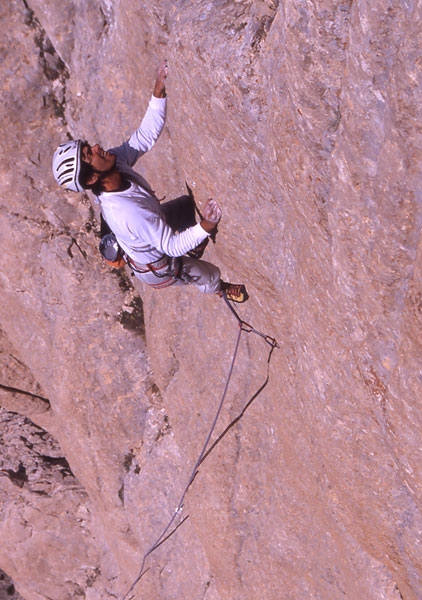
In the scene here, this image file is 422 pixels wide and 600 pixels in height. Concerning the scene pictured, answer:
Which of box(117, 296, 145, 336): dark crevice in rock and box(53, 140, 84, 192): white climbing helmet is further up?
box(53, 140, 84, 192): white climbing helmet

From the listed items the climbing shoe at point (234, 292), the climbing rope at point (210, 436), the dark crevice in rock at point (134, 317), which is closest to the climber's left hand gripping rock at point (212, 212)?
the climbing shoe at point (234, 292)

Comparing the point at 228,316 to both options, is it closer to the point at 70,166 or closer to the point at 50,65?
the point at 70,166

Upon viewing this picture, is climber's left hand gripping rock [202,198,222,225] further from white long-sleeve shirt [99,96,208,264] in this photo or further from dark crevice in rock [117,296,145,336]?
dark crevice in rock [117,296,145,336]

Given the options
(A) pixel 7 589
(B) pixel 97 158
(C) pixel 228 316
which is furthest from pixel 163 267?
(A) pixel 7 589

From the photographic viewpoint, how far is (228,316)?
6.34 metres

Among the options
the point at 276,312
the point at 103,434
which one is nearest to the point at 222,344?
the point at 276,312

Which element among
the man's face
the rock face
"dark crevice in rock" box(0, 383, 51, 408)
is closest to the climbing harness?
the rock face

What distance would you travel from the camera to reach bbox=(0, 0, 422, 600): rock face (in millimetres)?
3684

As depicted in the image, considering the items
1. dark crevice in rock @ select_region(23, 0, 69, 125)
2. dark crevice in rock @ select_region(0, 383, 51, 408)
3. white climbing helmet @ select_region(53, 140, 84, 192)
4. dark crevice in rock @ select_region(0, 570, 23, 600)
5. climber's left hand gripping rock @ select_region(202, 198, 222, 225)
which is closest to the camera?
white climbing helmet @ select_region(53, 140, 84, 192)

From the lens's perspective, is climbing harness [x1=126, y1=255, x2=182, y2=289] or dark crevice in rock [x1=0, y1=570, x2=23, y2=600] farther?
dark crevice in rock [x1=0, y1=570, x2=23, y2=600]

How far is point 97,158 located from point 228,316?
2104mm

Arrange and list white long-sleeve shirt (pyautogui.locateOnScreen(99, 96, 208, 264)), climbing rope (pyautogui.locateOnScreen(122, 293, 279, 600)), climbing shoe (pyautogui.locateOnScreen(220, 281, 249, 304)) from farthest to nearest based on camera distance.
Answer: climbing rope (pyautogui.locateOnScreen(122, 293, 279, 600))
climbing shoe (pyautogui.locateOnScreen(220, 281, 249, 304))
white long-sleeve shirt (pyautogui.locateOnScreen(99, 96, 208, 264))

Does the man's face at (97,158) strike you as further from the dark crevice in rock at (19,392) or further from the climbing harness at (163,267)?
the dark crevice in rock at (19,392)

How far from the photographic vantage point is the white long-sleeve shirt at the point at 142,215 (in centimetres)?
514
